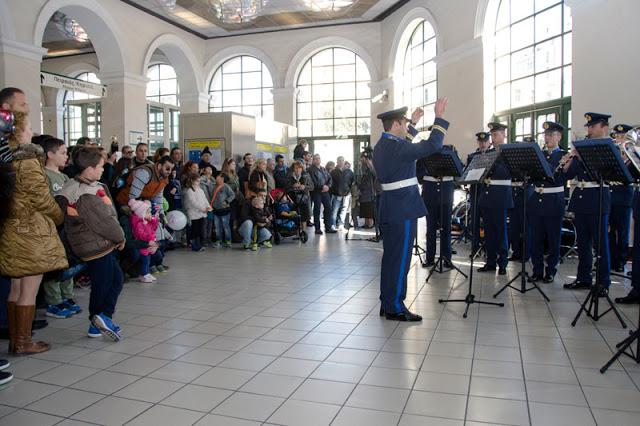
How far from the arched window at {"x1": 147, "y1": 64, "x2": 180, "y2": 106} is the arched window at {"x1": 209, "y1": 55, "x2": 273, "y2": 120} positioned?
2.00 m

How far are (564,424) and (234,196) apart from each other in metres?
7.46

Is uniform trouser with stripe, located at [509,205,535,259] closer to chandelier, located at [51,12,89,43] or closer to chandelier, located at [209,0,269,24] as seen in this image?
chandelier, located at [209,0,269,24]

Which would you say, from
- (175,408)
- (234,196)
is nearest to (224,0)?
(234,196)

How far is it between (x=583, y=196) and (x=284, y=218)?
5.65 m

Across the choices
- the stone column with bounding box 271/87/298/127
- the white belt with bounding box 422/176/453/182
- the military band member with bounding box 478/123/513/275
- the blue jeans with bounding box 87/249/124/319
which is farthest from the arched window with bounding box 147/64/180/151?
the blue jeans with bounding box 87/249/124/319

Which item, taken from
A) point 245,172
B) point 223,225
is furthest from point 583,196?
point 245,172

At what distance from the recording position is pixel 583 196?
5.45m

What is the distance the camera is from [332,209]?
12.0 meters

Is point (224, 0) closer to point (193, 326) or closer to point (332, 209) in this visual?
point (332, 209)

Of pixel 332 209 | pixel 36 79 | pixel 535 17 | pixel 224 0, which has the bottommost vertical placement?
pixel 332 209

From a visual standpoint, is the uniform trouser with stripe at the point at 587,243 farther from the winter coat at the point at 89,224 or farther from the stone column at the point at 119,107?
the stone column at the point at 119,107

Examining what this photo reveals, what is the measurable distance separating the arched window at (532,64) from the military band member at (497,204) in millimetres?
3501

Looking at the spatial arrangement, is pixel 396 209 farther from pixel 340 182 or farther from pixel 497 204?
pixel 340 182

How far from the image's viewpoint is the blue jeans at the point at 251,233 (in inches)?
356
